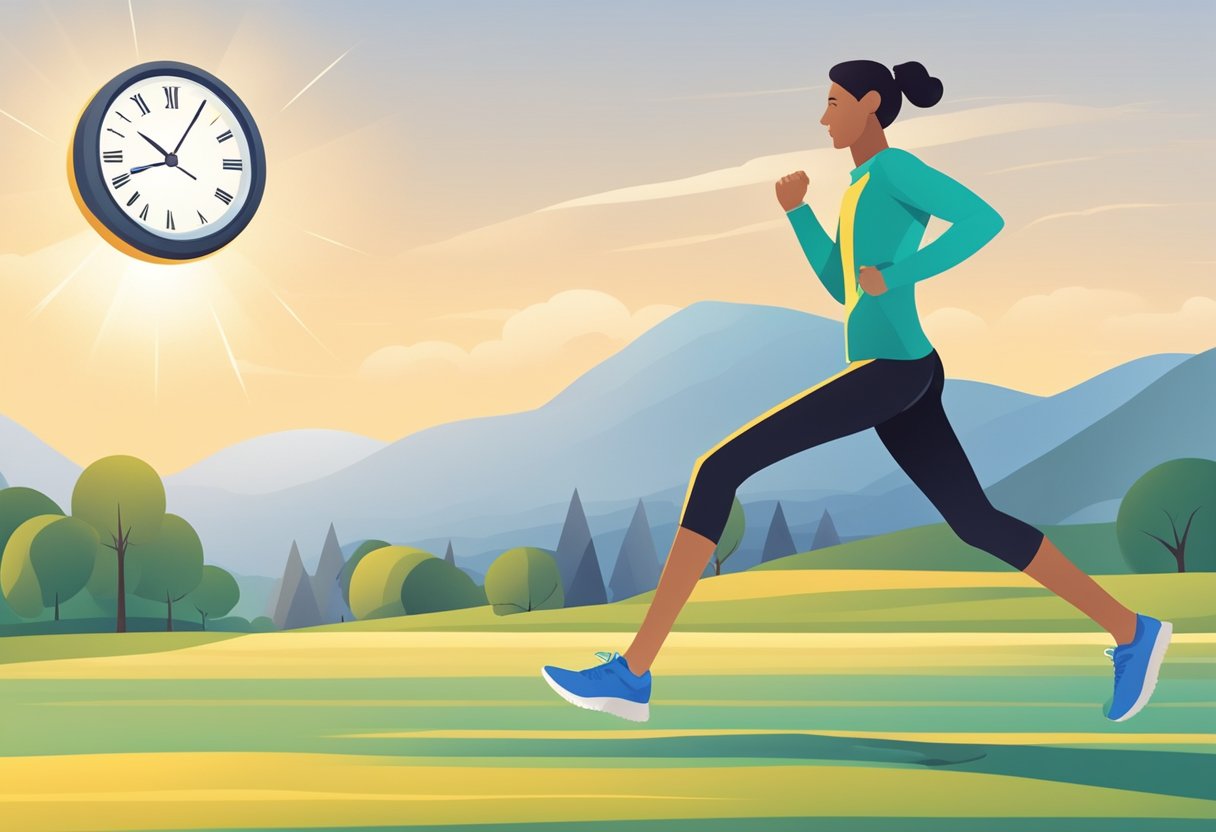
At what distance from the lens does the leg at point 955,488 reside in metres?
4.48

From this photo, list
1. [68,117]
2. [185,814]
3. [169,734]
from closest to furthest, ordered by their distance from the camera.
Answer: [185,814] → [169,734] → [68,117]

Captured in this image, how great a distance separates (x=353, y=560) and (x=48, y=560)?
4.18m

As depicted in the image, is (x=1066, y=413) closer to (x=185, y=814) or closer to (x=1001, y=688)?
(x=1001, y=688)

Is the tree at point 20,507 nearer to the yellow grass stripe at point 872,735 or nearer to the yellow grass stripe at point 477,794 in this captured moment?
the yellow grass stripe at point 872,735

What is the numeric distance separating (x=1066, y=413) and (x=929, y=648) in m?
5.47

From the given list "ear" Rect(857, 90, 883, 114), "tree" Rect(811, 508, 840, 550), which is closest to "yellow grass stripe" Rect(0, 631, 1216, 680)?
"ear" Rect(857, 90, 883, 114)

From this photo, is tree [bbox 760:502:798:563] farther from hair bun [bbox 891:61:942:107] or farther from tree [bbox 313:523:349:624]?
hair bun [bbox 891:61:942:107]

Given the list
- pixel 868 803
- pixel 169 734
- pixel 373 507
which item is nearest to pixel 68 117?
pixel 373 507

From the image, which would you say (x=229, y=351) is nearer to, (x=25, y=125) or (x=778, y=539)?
(x=25, y=125)

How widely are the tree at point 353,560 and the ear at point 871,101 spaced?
7.62 m

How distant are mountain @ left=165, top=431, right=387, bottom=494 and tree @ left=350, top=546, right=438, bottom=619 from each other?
182cm

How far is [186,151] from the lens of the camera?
7941 millimetres

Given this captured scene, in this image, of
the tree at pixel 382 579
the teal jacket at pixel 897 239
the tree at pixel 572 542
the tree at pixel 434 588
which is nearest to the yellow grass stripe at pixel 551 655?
the teal jacket at pixel 897 239

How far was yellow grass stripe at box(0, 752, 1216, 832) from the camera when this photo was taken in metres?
3.28
